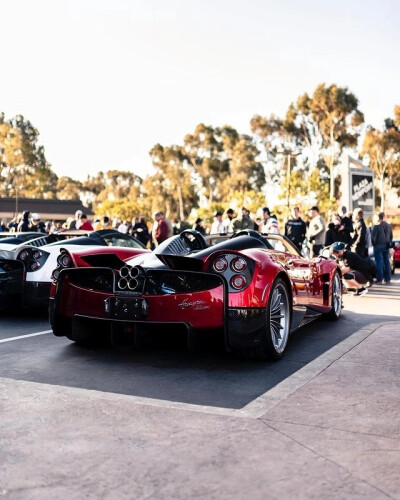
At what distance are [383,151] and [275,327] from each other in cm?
5789

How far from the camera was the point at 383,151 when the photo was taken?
6106 cm

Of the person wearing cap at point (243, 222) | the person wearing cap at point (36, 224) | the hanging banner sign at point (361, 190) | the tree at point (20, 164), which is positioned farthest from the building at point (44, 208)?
the person wearing cap at point (243, 222)

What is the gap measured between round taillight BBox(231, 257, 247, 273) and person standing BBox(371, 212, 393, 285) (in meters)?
11.3

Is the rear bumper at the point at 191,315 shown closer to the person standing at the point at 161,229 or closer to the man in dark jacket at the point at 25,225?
the person standing at the point at 161,229

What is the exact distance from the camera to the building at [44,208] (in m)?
87.4

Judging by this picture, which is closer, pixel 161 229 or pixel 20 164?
pixel 161 229

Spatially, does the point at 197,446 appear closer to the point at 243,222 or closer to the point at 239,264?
the point at 239,264

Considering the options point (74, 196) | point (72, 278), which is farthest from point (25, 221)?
point (74, 196)

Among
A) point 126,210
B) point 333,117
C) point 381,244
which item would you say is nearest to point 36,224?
point 381,244

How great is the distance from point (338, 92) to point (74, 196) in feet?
207

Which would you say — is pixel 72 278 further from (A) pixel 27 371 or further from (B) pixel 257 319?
(B) pixel 257 319

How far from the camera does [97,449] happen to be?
140 inches

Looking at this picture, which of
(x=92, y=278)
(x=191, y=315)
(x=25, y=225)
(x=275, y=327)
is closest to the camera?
(x=191, y=315)

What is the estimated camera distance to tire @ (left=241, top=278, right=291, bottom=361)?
5.77 meters
